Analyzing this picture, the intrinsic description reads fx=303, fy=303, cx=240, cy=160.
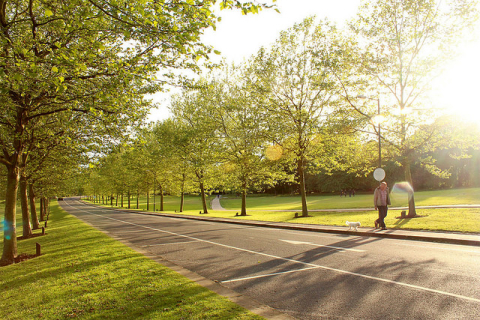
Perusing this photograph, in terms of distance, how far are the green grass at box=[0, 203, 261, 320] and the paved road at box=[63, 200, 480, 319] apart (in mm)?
927

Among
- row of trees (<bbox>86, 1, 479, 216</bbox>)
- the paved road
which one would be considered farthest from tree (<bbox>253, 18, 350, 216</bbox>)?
the paved road

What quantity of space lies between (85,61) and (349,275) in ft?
28.6

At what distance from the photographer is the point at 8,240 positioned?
10.4m

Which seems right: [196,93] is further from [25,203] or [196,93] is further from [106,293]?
[106,293]

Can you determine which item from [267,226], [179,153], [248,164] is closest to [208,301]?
[267,226]

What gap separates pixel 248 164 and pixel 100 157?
16.0 m

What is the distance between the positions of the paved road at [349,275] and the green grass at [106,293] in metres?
0.93

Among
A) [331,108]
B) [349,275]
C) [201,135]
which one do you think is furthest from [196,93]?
[349,275]

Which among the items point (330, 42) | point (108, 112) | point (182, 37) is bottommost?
point (108, 112)

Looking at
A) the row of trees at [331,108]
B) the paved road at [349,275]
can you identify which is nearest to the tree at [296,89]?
the row of trees at [331,108]

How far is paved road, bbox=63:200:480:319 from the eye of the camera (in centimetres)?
481

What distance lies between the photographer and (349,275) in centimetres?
671

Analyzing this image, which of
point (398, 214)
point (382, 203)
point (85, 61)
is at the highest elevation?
point (85, 61)

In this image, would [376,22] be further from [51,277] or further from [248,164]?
[51,277]
